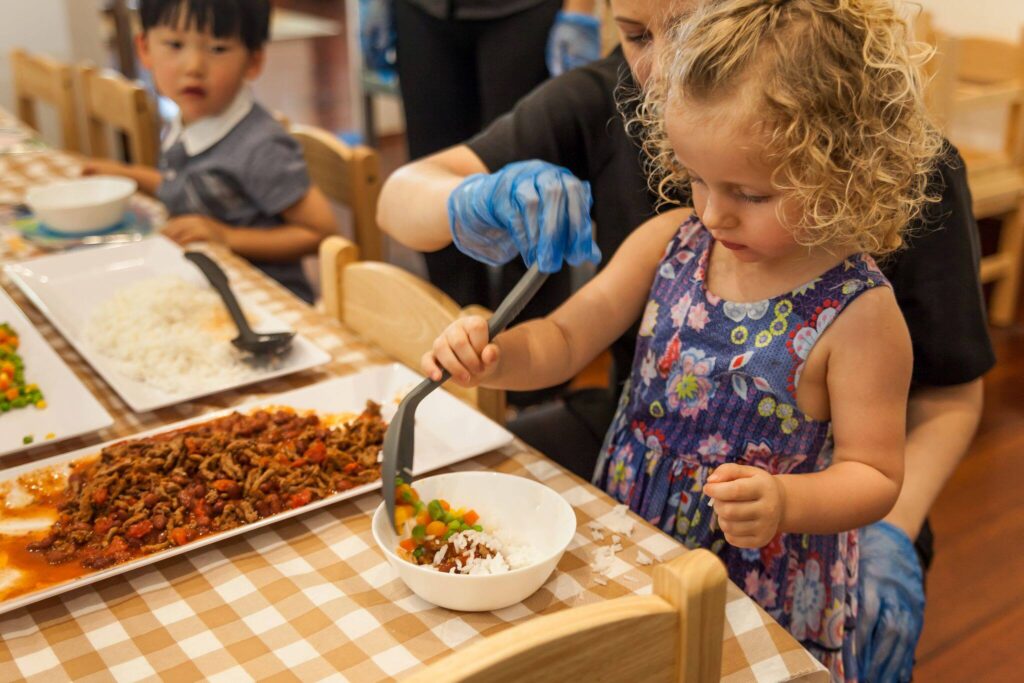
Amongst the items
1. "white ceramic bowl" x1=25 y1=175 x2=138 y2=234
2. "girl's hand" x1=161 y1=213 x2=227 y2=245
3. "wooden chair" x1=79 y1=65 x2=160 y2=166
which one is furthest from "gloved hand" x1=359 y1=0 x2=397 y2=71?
"girl's hand" x1=161 y1=213 x2=227 y2=245

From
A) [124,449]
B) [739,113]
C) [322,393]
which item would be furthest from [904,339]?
[124,449]

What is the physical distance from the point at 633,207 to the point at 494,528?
0.57 metres

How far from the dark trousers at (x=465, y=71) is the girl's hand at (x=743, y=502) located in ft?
4.62

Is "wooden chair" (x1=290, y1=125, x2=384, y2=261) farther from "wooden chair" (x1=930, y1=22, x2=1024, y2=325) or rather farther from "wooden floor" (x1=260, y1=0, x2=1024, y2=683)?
"wooden chair" (x1=930, y1=22, x2=1024, y2=325)

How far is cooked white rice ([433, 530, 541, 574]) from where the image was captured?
34.3 inches

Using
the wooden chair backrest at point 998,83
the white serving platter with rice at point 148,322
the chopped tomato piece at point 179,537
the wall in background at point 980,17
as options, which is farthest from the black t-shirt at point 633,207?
the wall in background at point 980,17

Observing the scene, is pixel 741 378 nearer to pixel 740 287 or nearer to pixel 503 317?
pixel 740 287

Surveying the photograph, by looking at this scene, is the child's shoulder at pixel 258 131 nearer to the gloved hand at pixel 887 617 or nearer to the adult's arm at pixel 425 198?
the adult's arm at pixel 425 198

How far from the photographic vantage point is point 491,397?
121cm

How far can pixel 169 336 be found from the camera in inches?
52.7

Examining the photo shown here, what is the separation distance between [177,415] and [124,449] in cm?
18

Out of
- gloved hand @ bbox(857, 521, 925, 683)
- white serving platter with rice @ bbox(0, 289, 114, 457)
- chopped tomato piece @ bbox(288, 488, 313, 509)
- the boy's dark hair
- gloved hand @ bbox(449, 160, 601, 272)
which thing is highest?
the boy's dark hair

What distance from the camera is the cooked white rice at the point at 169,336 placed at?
4.14 ft

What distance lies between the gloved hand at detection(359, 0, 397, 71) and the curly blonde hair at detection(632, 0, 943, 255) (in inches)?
97.1
